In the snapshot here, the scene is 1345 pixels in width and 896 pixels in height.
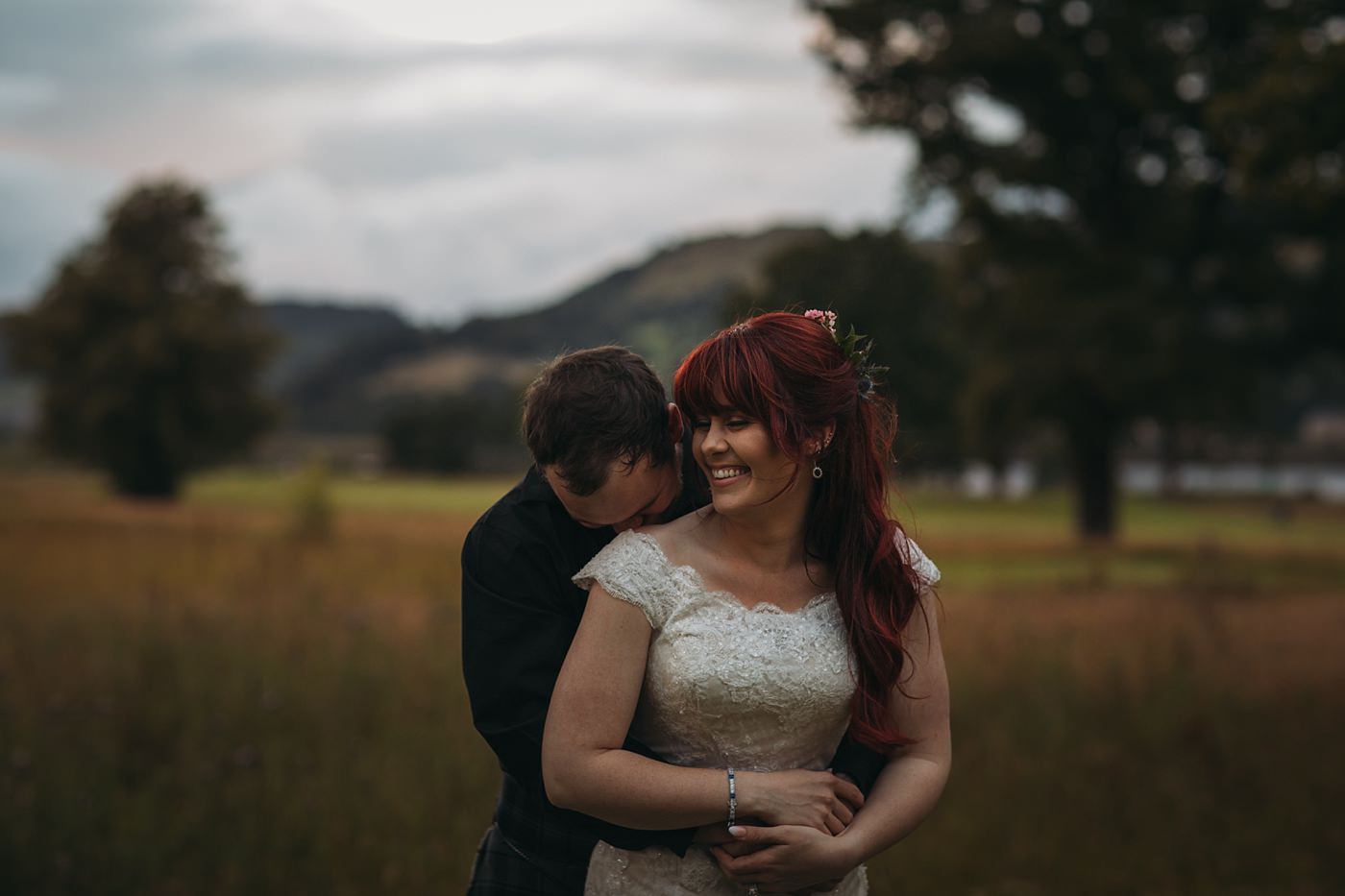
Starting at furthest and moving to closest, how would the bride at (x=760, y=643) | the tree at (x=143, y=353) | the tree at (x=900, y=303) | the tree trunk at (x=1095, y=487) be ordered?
the tree at (x=143, y=353) < the tree trunk at (x=1095, y=487) < the tree at (x=900, y=303) < the bride at (x=760, y=643)

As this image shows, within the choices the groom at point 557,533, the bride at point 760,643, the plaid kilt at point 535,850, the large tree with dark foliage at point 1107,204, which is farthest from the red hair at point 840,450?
the large tree with dark foliage at point 1107,204

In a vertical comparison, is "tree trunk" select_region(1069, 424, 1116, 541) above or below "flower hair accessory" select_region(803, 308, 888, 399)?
below

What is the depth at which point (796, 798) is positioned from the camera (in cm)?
260

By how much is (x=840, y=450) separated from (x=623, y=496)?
487mm

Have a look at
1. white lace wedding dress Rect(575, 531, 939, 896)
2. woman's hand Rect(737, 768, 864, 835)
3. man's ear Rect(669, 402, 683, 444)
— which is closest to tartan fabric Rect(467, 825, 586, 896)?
white lace wedding dress Rect(575, 531, 939, 896)

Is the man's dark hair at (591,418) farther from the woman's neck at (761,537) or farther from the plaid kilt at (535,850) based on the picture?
the plaid kilt at (535,850)

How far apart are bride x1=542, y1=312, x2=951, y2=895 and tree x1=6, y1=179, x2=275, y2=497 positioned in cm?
4146

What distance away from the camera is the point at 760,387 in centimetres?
253

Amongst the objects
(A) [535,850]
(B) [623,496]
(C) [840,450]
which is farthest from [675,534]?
(A) [535,850]

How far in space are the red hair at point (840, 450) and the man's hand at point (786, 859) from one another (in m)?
0.26

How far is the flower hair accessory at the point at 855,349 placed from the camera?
8.71 ft

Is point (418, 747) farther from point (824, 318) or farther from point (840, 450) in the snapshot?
point (824, 318)

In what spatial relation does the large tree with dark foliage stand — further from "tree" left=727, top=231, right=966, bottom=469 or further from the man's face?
the man's face

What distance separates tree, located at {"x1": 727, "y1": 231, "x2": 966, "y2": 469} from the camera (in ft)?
83.1
